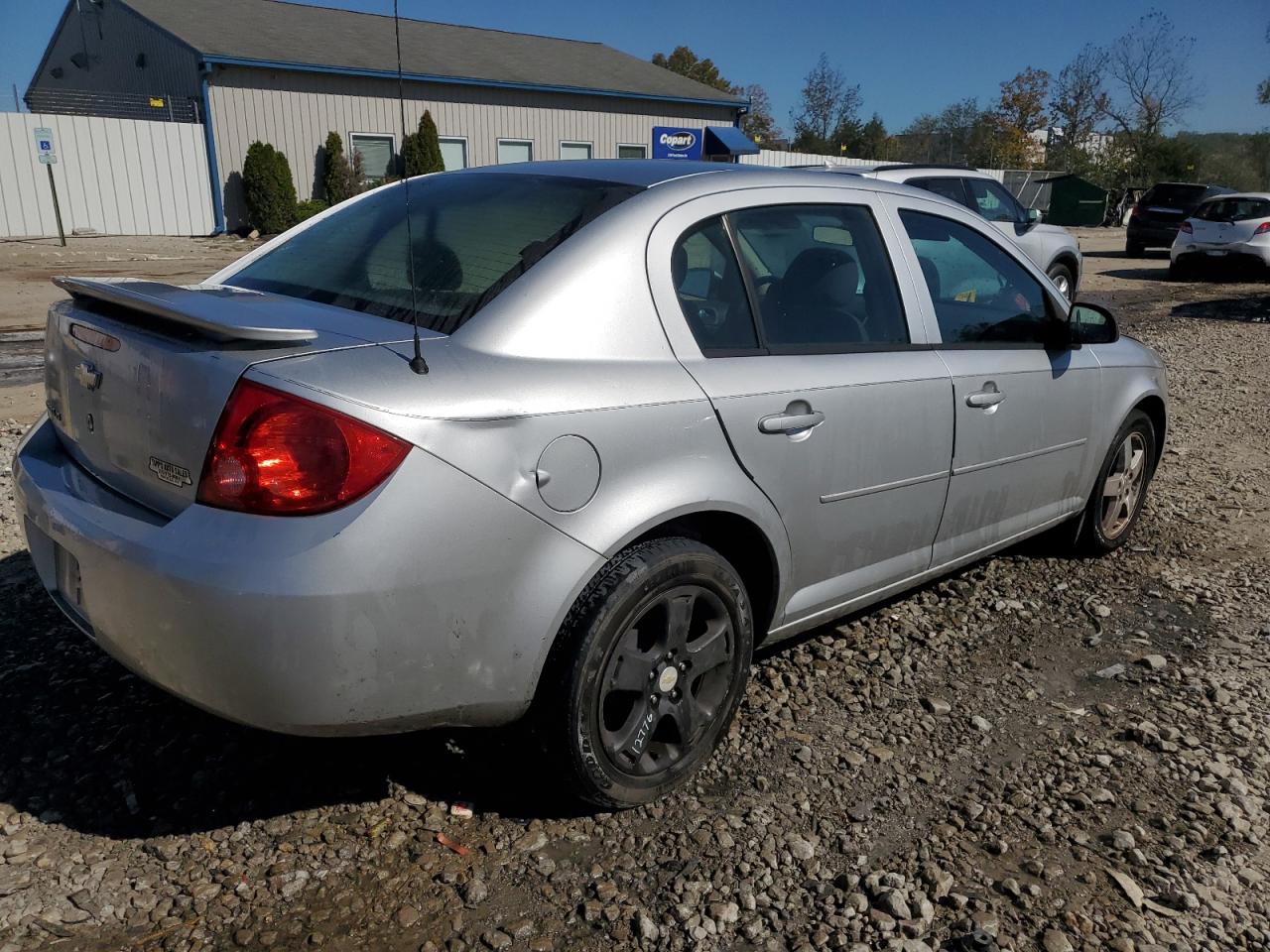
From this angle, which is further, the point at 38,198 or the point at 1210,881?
the point at 38,198

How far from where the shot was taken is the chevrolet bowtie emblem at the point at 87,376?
2523 mm

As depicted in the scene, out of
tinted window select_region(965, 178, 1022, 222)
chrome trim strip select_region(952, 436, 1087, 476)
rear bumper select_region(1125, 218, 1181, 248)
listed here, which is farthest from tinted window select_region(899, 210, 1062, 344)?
rear bumper select_region(1125, 218, 1181, 248)

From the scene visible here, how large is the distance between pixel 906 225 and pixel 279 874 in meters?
2.78

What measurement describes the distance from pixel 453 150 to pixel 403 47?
2834 mm

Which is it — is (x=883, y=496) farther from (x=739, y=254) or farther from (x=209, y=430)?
(x=209, y=430)

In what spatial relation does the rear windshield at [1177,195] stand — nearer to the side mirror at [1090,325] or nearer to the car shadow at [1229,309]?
the car shadow at [1229,309]

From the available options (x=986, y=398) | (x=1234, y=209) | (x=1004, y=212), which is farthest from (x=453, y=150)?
(x=986, y=398)

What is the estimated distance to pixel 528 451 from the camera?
7.47 ft

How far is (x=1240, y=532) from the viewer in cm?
516

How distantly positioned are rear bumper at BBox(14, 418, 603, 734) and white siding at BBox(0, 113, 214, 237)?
74.7 ft

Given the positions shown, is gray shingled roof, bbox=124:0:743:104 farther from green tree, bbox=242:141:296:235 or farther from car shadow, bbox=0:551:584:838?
car shadow, bbox=0:551:584:838

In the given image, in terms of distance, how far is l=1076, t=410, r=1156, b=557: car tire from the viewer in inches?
176

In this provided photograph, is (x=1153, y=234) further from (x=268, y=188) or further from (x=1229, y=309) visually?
(x=268, y=188)

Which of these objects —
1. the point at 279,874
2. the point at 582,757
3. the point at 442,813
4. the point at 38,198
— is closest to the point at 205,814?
the point at 279,874
